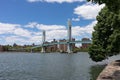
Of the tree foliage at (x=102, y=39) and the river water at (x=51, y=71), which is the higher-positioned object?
the tree foliage at (x=102, y=39)

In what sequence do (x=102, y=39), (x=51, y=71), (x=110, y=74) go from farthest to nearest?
(x=102, y=39) → (x=51, y=71) → (x=110, y=74)

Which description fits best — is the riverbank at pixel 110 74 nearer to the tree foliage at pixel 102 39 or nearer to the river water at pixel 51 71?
the river water at pixel 51 71

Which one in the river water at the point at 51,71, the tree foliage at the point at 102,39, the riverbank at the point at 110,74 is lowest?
the river water at the point at 51,71

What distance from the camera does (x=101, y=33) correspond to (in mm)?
67875

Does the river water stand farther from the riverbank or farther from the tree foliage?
the riverbank

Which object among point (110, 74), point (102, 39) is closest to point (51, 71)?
point (102, 39)

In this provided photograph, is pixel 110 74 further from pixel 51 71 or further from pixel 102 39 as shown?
pixel 102 39

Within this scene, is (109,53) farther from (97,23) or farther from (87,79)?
(87,79)

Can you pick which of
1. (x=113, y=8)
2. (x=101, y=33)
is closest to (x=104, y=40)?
(x=101, y=33)

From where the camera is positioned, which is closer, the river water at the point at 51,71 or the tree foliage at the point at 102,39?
the river water at the point at 51,71

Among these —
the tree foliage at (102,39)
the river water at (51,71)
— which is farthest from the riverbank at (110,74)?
the tree foliage at (102,39)

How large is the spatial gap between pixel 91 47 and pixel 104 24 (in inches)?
233

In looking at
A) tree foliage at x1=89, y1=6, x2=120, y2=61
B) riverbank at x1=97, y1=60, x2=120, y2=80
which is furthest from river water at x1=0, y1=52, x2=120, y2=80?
riverbank at x1=97, y1=60, x2=120, y2=80

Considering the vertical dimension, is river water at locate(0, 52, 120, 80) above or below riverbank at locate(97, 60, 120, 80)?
below
